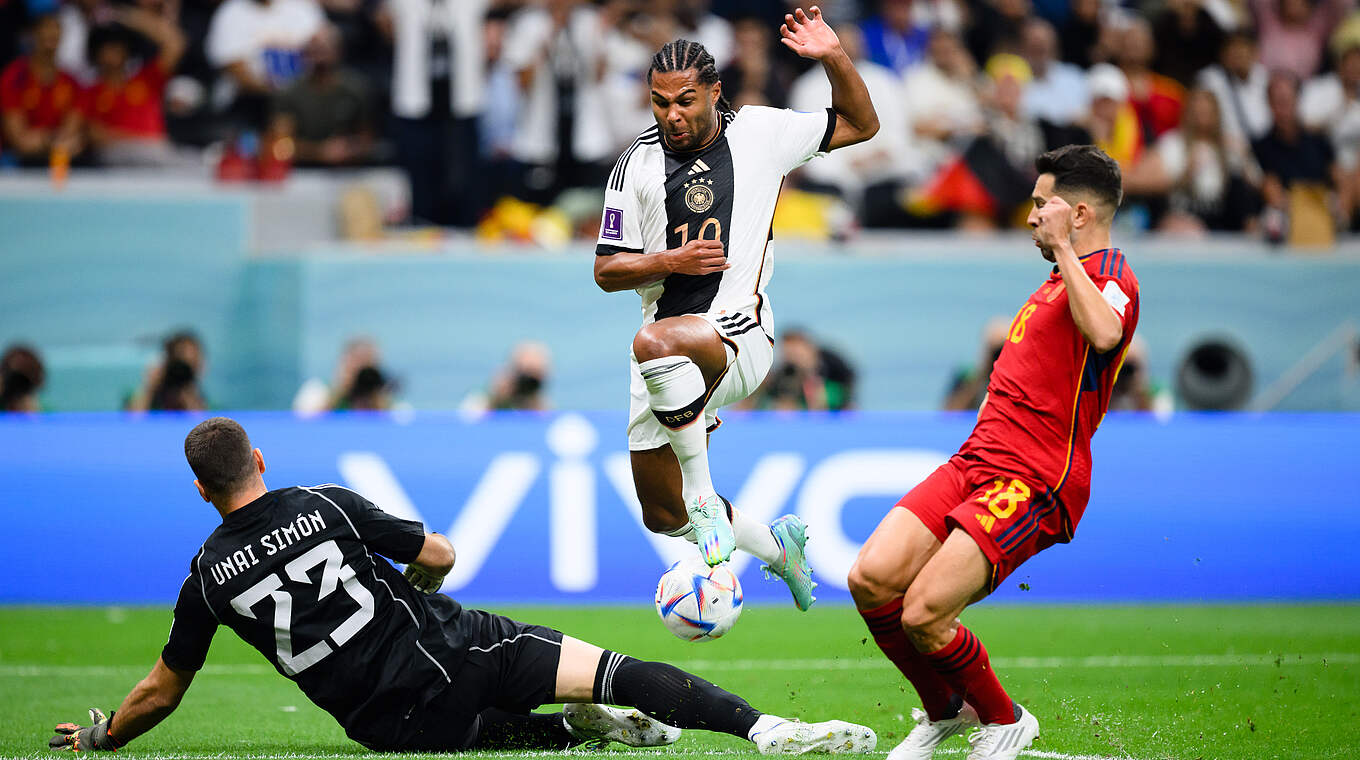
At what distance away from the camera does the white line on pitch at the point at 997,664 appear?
8984 millimetres

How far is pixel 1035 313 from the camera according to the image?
19.5 feet

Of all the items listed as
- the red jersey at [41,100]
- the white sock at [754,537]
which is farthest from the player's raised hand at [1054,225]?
the red jersey at [41,100]

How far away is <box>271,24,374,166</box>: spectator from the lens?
591 inches

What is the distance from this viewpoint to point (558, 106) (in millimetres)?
14891

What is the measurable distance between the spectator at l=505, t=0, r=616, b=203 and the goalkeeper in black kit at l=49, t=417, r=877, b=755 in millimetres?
9133

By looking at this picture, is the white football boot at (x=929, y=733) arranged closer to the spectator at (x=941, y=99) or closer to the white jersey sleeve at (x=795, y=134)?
the white jersey sleeve at (x=795, y=134)

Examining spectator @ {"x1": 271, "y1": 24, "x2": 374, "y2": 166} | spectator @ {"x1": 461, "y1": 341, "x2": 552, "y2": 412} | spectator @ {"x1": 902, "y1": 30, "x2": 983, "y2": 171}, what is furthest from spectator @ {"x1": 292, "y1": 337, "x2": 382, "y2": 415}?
spectator @ {"x1": 902, "y1": 30, "x2": 983, "y2": 171}

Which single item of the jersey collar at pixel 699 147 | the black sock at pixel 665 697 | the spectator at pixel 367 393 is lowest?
the spectator at pixel 367 393

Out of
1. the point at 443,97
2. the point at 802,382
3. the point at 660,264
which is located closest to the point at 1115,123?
the point at 802,382

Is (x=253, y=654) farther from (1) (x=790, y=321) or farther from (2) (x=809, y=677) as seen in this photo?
(1) (x=790, y=321)

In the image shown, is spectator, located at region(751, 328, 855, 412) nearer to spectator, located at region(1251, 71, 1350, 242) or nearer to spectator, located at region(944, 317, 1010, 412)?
spectator, located at region(944, 317, 1010, 412)

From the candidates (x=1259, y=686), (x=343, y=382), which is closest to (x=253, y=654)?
(x=343, y=382)

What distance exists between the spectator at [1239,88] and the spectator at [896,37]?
113 inches

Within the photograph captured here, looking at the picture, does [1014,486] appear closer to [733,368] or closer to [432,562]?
[733,368]
